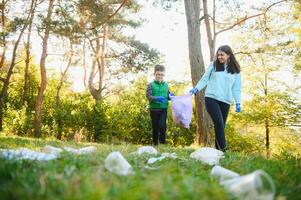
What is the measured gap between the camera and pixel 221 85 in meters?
6.18

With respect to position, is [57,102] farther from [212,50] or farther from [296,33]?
[296,33]

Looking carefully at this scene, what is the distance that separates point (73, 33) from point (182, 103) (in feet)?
30.3

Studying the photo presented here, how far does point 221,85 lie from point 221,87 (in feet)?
0.12

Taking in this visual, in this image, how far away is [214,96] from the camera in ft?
20.1

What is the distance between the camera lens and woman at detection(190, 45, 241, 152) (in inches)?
238

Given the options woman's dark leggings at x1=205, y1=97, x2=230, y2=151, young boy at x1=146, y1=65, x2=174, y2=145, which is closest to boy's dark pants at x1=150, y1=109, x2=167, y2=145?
young boy at x1=146, y1=65, x2=174, y2=145

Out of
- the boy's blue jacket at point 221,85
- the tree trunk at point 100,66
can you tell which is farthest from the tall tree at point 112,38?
the boy's blue jacket at point 221,85

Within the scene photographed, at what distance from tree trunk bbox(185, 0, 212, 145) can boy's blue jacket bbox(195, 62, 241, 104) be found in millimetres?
3622

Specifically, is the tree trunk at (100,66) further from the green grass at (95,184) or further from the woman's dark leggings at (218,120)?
the green grass at (95,184)

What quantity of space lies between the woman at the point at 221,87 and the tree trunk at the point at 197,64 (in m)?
3.67

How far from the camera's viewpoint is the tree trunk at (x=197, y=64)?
33.3 feet

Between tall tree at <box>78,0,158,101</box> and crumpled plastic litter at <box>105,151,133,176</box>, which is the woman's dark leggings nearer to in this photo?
crumpled plastic litter at <box>105,151,133,176</box>

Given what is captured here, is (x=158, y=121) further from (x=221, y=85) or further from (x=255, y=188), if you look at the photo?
(x=255, y=188)

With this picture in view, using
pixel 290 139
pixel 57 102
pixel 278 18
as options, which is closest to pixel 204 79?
pixel 57 102
